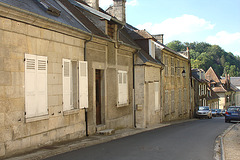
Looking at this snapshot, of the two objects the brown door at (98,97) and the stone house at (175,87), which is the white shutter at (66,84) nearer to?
the brown door at (98,97)

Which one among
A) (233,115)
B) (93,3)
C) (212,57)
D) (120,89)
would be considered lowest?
(233,115)

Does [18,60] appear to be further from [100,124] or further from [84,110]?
[100,124]

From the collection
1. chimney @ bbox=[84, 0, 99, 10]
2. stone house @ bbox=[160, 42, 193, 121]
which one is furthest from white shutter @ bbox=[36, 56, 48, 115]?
stone house @ bbox=[160, 42, 193, 121]

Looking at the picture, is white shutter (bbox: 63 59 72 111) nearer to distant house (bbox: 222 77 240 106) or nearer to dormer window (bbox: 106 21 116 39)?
dormer window (bbox: 106 21 116 39)

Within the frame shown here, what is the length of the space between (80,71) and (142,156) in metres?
4.22

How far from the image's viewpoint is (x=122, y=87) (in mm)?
15453

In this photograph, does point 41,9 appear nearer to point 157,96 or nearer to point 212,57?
point 157,96

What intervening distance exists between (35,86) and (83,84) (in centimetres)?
282

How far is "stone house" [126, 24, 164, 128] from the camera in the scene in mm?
17266

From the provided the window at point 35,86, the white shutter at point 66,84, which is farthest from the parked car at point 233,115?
the window at point 35,86

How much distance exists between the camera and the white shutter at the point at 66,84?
10.3 meters

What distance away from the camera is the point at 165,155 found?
28.2 ft

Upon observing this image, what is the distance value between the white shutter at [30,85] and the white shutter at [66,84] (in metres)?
1.68

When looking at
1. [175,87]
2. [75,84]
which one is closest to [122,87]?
[75,84]
